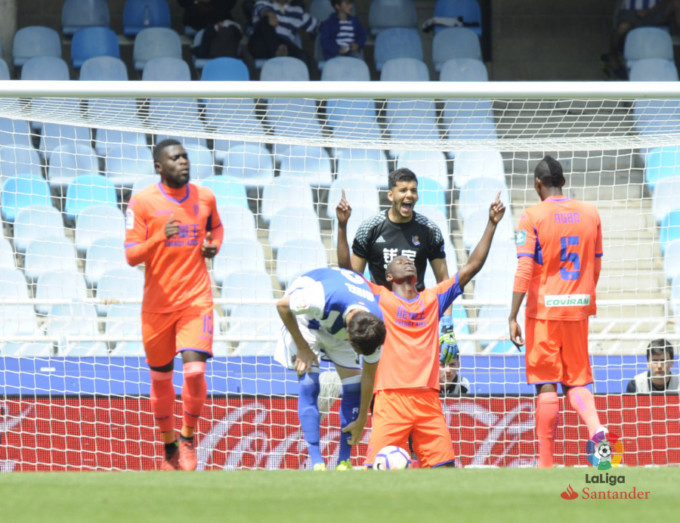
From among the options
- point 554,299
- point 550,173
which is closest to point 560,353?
point 554,299

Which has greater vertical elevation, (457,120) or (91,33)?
(91,33)

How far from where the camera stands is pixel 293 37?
12.0 metres

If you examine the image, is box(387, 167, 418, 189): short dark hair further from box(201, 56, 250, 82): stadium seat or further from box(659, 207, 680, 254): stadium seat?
box(201, 56, 250, 82): stadium seat

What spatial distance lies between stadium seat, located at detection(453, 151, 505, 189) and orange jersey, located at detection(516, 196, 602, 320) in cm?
289

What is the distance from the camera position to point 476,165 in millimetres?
9312

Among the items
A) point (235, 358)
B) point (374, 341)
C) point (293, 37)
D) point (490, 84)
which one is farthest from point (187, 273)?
point (293, 37)

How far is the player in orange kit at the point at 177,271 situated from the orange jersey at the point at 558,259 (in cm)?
193

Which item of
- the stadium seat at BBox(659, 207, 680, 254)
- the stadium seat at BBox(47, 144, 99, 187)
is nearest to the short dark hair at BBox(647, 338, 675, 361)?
the stadium seat at BBox(659, 207, 680, 254)

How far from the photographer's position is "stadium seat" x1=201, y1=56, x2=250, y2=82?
11336 mm

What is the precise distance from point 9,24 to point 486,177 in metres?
6.71

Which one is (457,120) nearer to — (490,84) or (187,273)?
(490,84)

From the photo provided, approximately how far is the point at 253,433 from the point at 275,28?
627 centimetres

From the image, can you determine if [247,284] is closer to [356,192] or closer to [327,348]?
[356,192]

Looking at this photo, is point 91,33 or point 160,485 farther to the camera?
point 91,33
